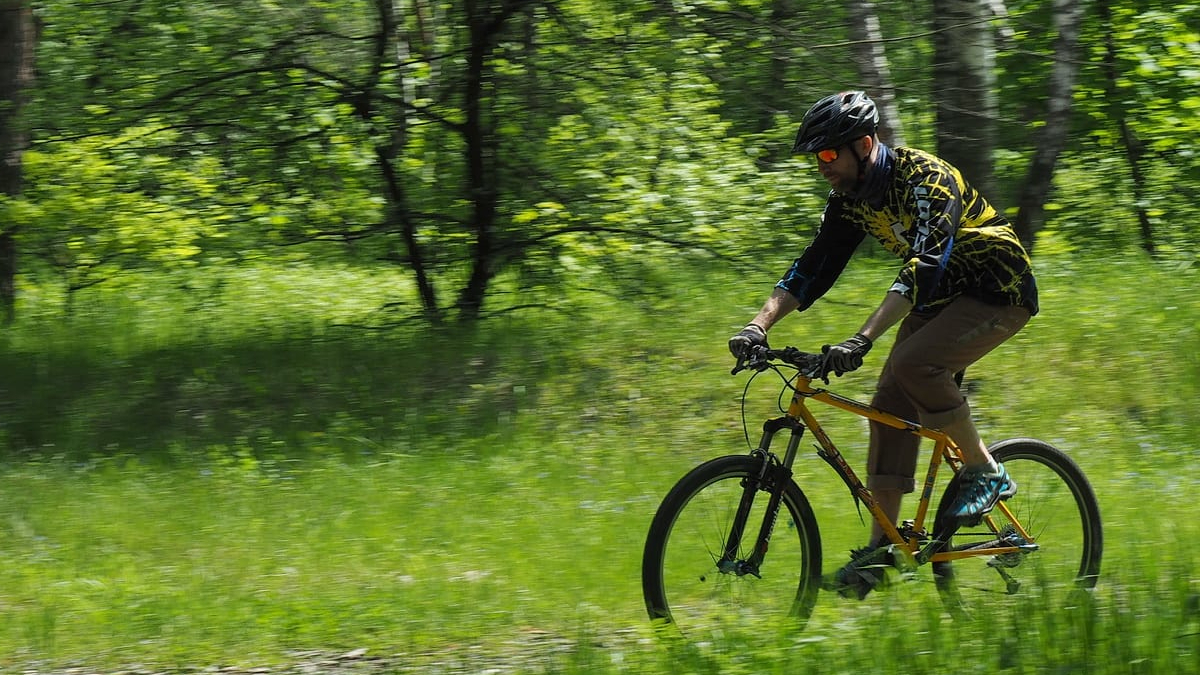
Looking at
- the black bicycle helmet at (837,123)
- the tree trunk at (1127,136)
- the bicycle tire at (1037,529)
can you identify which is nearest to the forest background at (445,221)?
the tree trunk at (1127,136)

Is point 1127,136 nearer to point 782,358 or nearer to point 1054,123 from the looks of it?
point 1054,123

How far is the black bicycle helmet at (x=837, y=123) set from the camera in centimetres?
495

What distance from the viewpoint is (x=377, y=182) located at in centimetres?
1012

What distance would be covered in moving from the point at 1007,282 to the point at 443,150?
579 centimetres

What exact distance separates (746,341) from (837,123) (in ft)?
2.74

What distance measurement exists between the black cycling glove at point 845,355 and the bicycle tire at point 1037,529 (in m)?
0.87

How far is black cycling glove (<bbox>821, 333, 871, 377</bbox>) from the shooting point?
185 inches

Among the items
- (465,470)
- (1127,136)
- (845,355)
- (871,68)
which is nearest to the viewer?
(845,355)

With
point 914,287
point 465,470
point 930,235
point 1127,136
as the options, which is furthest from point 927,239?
point 1127,136

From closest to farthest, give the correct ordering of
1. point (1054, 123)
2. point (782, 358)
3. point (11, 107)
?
point (782, 358) → point (1054, 123) → point (11, 107)

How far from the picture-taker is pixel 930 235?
487 centimetres

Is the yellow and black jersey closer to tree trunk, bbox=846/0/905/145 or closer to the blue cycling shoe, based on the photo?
the blue cycling shoe

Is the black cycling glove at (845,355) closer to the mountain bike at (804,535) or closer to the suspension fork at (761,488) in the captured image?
the mountain bike at (804,535)

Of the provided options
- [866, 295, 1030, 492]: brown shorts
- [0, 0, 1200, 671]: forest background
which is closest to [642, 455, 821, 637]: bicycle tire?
[866, 295, 1030, 492]: brown shorts
